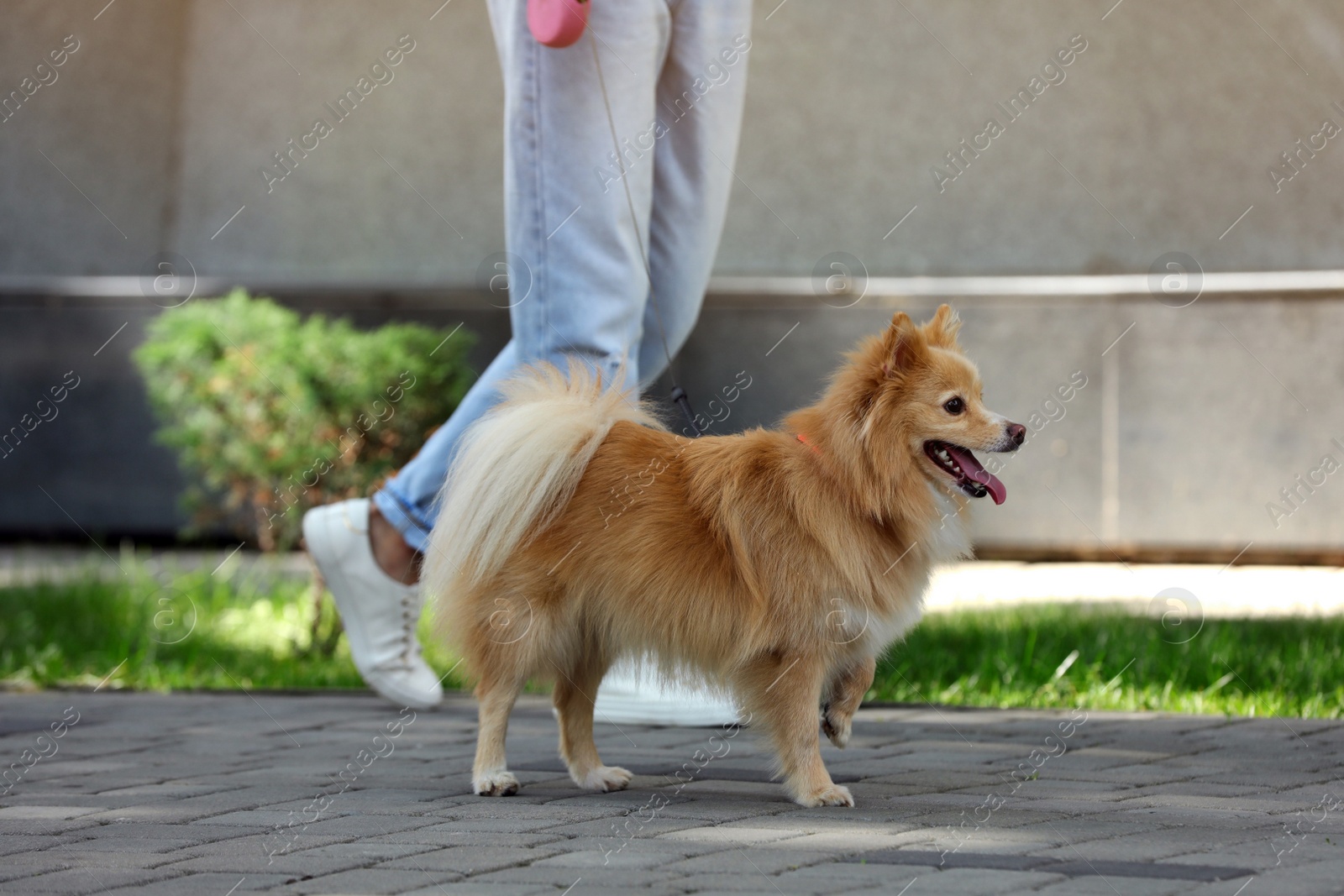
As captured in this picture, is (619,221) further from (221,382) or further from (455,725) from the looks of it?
(221,382)

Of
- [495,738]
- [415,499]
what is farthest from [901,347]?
[415,499]

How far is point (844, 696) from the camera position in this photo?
3.54 m

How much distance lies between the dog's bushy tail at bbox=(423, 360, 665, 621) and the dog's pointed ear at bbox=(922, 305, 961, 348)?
81cm

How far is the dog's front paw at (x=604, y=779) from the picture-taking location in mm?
3514

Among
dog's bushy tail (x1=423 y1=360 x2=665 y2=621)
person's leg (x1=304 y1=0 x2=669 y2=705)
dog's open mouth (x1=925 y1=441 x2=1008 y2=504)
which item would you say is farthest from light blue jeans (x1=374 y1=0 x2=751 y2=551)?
dog's open mouth (x1=925 y1=441 x2=1008 y2=504)

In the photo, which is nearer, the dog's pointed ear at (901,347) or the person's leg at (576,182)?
the dog's pointed ear at (901,347)

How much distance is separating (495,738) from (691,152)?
1940mm

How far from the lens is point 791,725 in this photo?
3309 millimetres

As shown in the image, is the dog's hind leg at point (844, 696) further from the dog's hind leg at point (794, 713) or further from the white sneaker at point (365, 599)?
the white sneaker at point (365, 599)

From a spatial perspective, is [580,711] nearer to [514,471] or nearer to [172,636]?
[514,471]

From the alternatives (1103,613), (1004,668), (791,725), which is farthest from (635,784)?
(1103,613)

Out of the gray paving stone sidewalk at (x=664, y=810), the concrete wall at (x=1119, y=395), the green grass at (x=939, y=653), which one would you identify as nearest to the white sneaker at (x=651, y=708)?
the gray paving stone sidewalk at (x=664, y=810)

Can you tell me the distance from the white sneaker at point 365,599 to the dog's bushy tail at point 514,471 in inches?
36.7

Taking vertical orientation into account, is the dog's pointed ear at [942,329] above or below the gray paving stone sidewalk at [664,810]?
above
